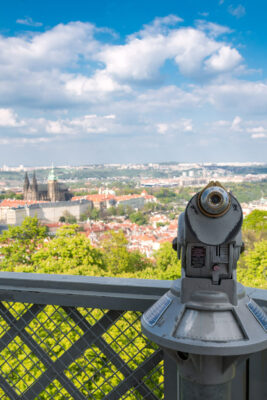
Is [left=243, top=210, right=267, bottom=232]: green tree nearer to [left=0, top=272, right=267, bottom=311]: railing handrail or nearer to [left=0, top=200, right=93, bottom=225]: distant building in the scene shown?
[left=0, top=200, right=93, bottom=225]: distant building

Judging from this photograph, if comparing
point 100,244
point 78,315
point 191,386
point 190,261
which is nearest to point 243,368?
point 191,386

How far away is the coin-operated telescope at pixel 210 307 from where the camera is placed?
105 cm

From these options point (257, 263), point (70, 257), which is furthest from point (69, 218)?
point (257, 263)

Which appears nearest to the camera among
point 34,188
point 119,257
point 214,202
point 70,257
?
point 214,202

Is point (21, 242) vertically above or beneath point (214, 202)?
beneath

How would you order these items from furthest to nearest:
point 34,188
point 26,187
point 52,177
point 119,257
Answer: point 52,177
point 26,187
point 34,188
point 119,257

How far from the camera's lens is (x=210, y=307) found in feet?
3.57

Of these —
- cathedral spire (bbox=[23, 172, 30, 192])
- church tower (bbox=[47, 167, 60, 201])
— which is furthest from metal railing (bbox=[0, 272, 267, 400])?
cathedral spire (bbox=[23, 172, 30, 192])

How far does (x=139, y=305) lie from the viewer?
1.48 meters

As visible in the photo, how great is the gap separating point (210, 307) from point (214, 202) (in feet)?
0.93

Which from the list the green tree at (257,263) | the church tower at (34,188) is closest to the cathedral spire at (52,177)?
the church tower at (34,188)

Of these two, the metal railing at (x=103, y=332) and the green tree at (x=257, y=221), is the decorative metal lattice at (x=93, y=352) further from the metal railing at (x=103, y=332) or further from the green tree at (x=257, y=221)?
the green tree at (x=257, y=221)

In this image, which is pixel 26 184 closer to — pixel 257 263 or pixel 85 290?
pixel 257 263

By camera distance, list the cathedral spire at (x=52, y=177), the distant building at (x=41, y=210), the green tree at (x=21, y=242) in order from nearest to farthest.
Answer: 1. the green tree at (x=21, y=242)
2. the distant building at (x=41, y=210)
3. the cathedral spire at (x=52, y=177)
